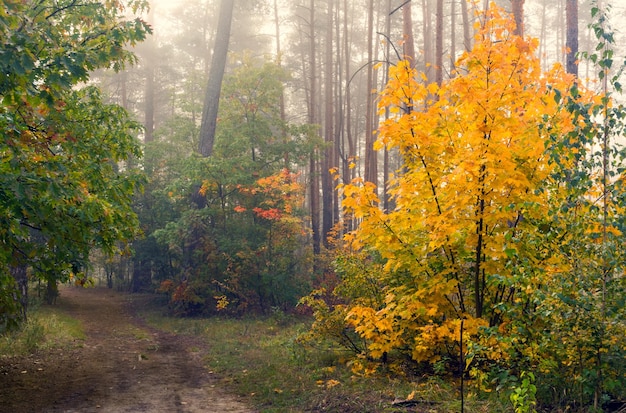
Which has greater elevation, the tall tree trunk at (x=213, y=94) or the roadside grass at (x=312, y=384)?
the tall tree trunk at (x=213, y=94)

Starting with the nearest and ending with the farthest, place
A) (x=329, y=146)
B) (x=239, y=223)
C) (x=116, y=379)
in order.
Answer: (x=116, y=379) < (x=239, y=223) < (x=329, y=146)

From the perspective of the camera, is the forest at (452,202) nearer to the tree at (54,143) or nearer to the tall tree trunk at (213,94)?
the tree at (54,143)

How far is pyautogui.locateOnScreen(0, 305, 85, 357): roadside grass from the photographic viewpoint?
1046 centimetres

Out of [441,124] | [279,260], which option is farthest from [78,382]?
[279,260]

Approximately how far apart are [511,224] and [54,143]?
7.14 meters

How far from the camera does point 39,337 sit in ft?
37.9

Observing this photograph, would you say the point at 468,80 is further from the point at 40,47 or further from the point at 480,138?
the point at 40,47

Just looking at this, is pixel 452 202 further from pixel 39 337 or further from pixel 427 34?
pixel 427 34

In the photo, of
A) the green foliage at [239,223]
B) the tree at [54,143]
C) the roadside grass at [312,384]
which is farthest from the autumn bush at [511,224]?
the green foliage at [239,223]

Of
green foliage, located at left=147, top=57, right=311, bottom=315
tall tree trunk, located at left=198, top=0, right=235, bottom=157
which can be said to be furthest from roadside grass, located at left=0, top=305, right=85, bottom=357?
tall tree trunk, located at left=198, top=0, right=235, bottom=157

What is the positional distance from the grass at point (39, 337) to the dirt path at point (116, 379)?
0.32m

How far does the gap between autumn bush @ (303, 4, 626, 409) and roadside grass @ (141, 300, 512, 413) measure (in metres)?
0.49

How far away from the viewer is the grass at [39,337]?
10470 millimetres

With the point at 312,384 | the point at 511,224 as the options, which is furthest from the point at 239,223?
the point at 511,224
